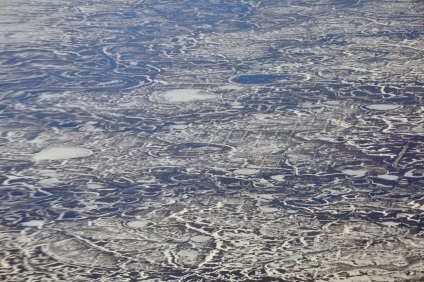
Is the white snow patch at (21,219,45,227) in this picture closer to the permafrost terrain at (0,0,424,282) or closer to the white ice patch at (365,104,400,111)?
the permafrost terrain at (0,0,424,282)

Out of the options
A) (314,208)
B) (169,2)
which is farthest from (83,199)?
(169,2)

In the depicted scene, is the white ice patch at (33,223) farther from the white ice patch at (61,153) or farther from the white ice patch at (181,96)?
the white ice patch at (181,96)

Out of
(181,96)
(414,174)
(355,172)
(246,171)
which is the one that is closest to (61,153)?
(246,171)

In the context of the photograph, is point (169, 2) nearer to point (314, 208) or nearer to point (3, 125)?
point (3, 125)

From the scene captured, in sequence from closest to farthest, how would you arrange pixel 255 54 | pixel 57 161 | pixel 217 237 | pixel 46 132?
pixel 217 237 → pixel 57 161 → pixel 46 132 → pixel 255 54

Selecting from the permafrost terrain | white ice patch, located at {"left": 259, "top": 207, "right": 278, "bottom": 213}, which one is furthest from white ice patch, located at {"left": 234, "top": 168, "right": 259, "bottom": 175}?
white ice patch, located at {"left": 259, "top": 207, "right": 278, "bottom": 213}

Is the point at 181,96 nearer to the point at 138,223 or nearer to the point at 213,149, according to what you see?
the point at 213,149
